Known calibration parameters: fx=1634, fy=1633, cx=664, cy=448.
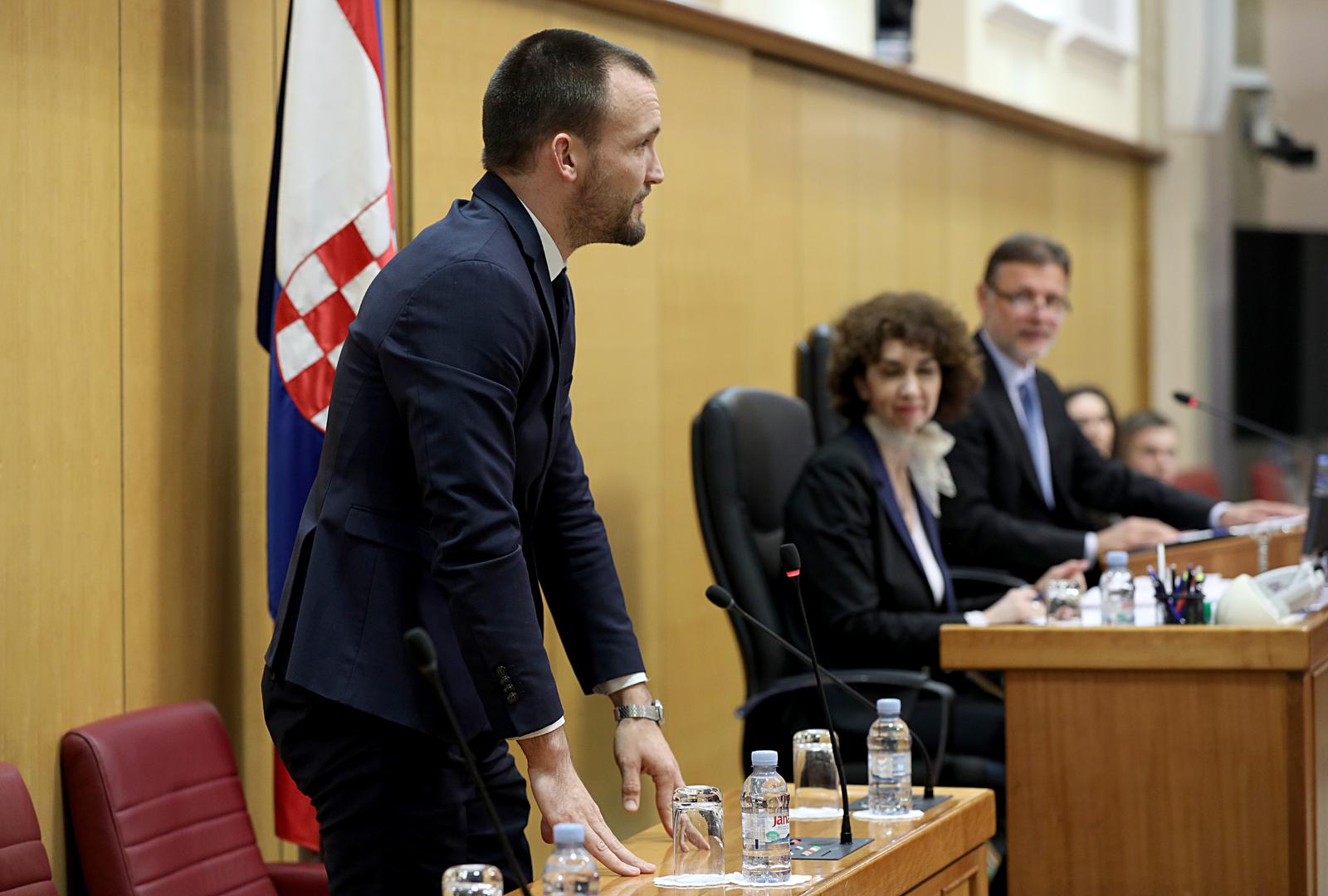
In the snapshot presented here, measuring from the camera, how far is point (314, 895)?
2926 millimetres

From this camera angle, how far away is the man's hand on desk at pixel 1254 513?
14.5ft

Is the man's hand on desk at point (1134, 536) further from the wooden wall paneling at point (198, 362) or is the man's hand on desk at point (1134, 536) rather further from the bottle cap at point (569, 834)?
the bottle cap at point (569, 834)

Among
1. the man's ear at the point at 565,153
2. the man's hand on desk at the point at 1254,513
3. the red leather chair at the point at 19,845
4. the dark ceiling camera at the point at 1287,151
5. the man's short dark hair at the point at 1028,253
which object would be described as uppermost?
the dark ceiling camera at the point at 1287,151

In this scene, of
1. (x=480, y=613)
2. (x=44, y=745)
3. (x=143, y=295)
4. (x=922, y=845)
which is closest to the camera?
(x=480, y=613)

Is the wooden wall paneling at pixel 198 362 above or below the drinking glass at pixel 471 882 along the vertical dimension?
above

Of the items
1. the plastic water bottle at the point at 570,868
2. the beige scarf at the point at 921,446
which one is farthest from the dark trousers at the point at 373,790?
the beige scarf at the point at 921,446

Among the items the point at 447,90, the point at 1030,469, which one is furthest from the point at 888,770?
the point at 1030,469

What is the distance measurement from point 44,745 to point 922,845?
1.53m

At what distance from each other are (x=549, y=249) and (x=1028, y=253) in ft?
9.27

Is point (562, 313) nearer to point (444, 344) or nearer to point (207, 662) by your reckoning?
point (444, 344)

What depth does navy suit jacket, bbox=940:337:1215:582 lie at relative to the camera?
13.8ft

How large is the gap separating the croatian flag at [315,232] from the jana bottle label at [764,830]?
1311mm

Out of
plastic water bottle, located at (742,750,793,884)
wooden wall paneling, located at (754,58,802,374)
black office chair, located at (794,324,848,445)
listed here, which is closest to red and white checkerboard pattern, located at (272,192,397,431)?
plastic water bottle, located at (742,750,793,884)

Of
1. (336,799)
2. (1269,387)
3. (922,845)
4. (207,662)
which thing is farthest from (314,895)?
(1269,387)
